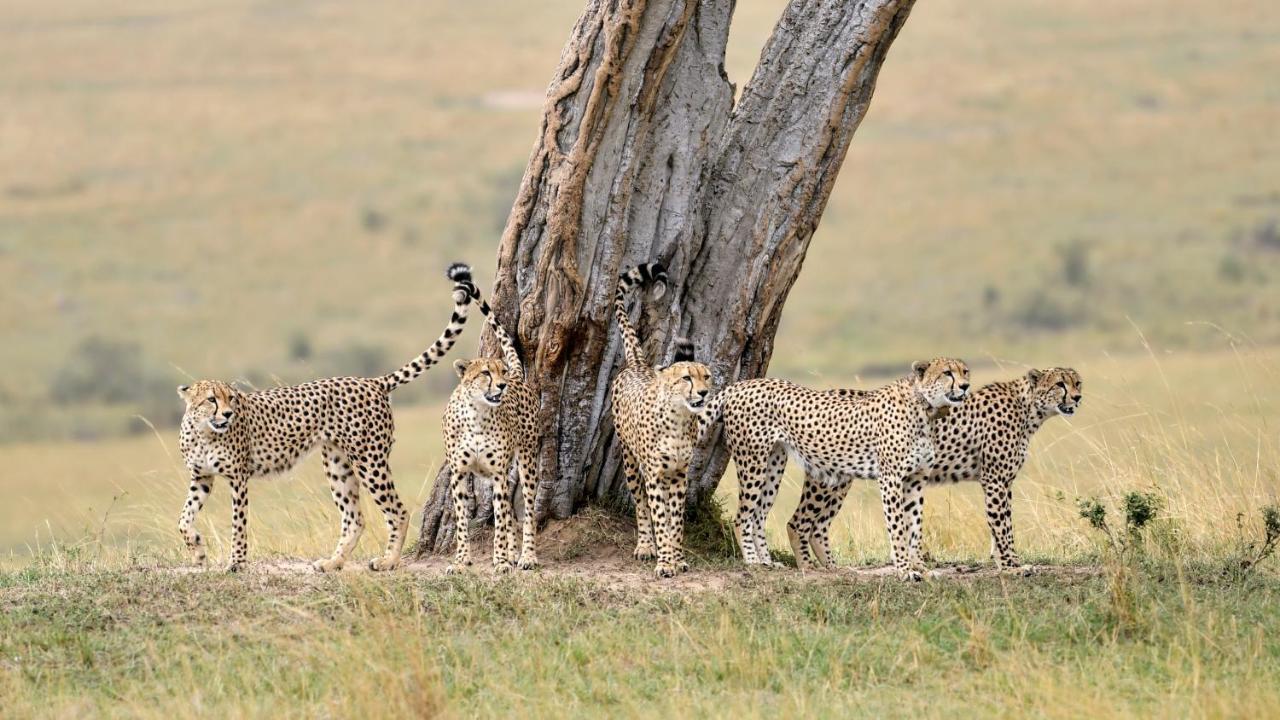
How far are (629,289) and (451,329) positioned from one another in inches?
32.8

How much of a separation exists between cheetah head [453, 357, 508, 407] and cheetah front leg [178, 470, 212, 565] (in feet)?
4.05

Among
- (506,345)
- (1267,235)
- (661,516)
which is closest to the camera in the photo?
(661,516)

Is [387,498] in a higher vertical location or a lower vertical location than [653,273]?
lower

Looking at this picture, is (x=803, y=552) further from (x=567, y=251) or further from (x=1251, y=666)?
(x=1251, y=666)

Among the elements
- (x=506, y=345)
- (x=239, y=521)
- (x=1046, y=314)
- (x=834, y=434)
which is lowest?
(x=239, y=521)

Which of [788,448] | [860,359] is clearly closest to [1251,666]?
[788,448]

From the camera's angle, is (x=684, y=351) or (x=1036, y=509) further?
(x=1036, y=509)

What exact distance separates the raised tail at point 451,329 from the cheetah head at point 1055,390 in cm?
251

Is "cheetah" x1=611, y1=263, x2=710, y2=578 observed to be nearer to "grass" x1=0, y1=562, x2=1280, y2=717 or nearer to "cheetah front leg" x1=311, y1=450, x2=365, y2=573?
"grass" x1=0, y1=562, x2=1280, y2=717

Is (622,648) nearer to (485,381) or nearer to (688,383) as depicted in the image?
(688,383)

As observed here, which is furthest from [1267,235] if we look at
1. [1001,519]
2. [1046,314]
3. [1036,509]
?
[1001,519]

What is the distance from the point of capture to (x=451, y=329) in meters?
8.23

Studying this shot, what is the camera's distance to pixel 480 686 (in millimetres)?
→ 6094

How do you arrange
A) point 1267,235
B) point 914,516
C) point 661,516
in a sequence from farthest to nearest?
point 1267,235
point 914,516
point 661,516
